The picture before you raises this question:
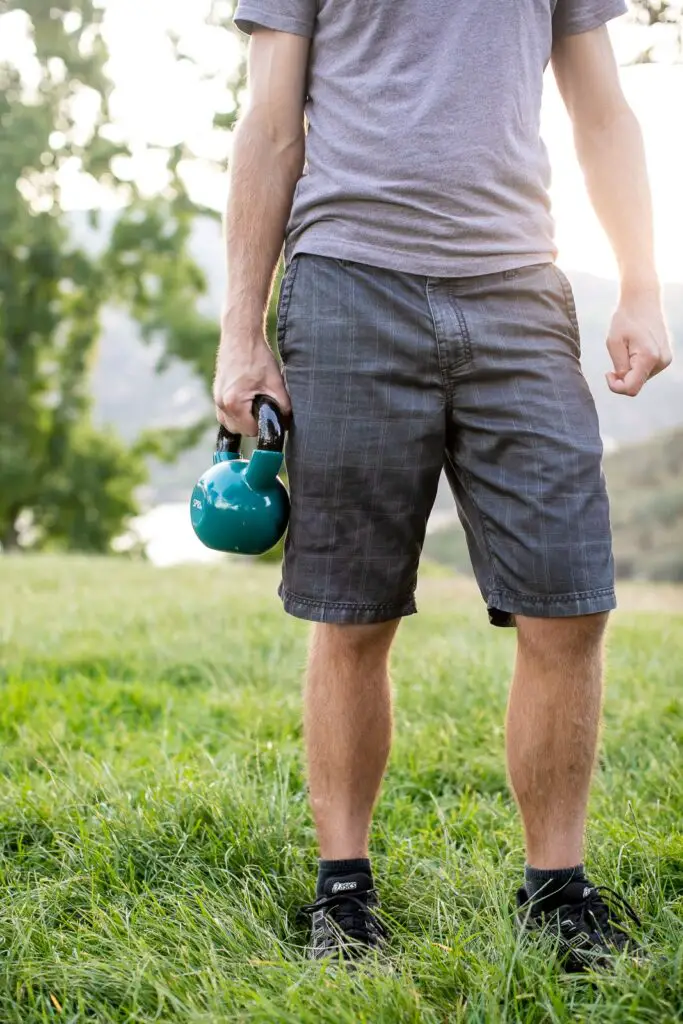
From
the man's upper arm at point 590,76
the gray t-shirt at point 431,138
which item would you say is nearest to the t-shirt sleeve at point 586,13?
the man's upper arm at point 590,76

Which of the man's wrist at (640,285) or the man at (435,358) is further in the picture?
the man's wrist at (640,285)

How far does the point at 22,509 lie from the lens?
74.9ft

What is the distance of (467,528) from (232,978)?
2.74ft

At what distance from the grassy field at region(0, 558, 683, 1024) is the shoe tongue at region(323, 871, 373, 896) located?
79 millimetres

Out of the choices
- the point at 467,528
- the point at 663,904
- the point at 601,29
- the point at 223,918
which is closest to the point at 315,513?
the point at 467,528

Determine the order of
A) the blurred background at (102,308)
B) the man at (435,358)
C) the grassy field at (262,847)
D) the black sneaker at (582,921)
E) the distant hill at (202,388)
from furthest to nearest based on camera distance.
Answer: the blurred background at (102,308), the distant hill at (202,388), the man at (435,358), the black sneaker at (582,921), the grassy field at (262,847)

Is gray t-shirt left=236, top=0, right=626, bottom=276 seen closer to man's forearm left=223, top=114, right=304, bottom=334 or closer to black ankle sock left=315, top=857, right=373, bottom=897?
man's forearm left=223, top=114, right=304, bottom=334

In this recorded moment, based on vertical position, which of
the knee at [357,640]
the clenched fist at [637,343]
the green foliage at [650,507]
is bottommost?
the green foliage at [650,507]

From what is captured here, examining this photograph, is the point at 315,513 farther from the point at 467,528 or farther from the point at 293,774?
the point at 293,774

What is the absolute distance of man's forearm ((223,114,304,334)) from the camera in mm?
1806

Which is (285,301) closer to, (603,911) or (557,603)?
(557,603)

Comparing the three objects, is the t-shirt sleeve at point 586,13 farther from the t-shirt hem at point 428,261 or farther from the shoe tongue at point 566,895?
the shoe tongue at point 566,895

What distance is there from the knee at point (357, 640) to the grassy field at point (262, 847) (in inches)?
17.3

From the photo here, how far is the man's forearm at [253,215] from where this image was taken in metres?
1.81
